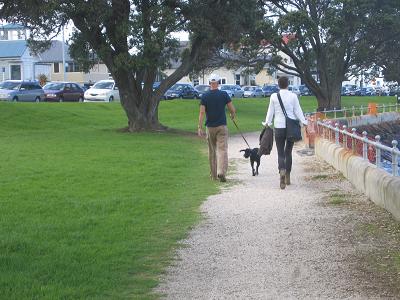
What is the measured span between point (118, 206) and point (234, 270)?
3463 millimetres

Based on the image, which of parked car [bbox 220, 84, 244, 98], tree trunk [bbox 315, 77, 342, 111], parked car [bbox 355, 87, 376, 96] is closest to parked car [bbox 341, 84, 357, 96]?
parked car [bbox 355, 87, 376, 96]

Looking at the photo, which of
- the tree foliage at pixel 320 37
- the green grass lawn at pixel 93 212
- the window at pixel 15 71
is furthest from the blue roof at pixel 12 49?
the green grass lawn at pixel 93 212

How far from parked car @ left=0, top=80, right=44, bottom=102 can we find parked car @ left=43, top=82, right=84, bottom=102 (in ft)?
2.95

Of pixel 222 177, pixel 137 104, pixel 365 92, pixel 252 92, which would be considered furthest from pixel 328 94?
pixel 365 92

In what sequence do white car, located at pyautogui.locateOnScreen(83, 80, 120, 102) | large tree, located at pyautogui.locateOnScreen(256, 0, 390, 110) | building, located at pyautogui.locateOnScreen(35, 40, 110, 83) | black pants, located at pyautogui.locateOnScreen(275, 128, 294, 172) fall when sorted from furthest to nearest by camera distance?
building, located at pyautogui.locateOnScreen(35, 40, 110, 83) < white car, located at pyautogui.locateOnScreen(83, 80, 120, 102) < large tree, located at pyautogui.locateOnScreen(256, 0, 390, 110) < black pants, located at pyautogui.locateOnScreen(275, 128, 294, 172)

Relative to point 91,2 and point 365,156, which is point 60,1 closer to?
point 91,2

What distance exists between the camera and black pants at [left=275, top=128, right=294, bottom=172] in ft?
36.0

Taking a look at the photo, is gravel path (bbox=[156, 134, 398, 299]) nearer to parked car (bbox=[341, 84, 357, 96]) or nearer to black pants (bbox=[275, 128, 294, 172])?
black pants (bbox=[275, 128, 294, 172])

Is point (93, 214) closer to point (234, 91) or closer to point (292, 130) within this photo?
point (292, 130)

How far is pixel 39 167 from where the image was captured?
13633mm

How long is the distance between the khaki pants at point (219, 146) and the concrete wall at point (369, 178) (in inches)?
83.1

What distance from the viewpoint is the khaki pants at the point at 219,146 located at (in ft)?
38.6

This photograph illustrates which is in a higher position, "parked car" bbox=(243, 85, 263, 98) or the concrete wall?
"parked car" bbox=(243, 85, 263, 98)

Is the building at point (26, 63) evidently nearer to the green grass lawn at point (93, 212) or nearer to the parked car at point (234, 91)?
the parked car at point (234, 91)
